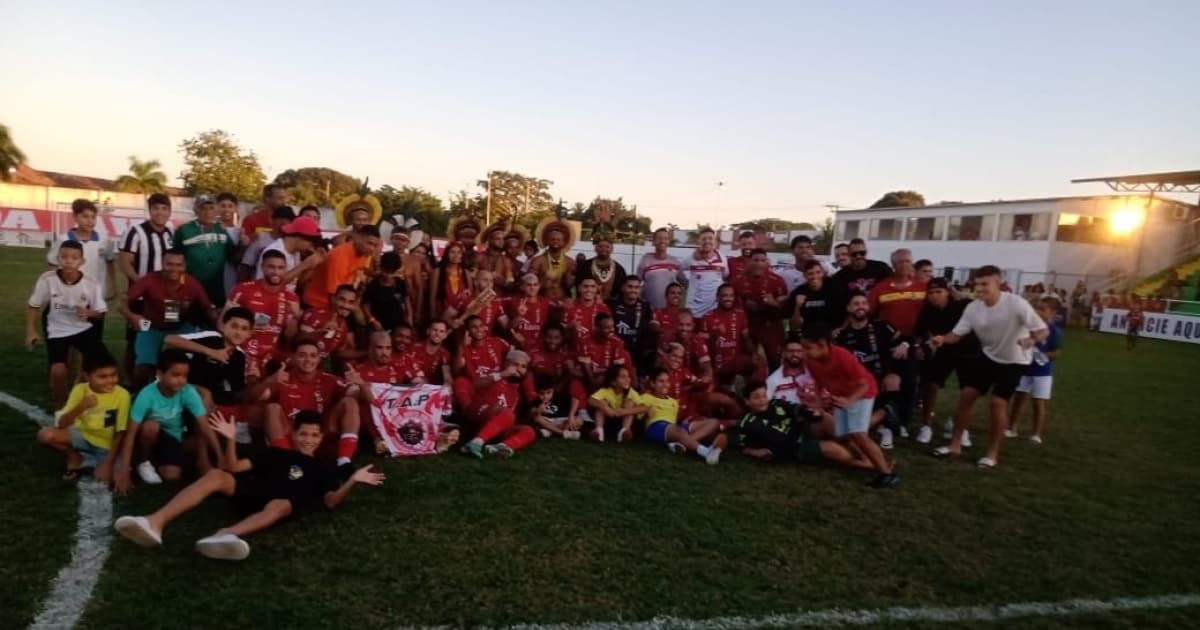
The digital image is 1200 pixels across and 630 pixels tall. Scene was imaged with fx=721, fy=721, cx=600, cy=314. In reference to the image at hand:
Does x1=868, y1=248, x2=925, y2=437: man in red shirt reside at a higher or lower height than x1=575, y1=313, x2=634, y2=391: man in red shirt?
higher

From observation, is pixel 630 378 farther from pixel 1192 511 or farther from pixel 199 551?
pixel 1192 511

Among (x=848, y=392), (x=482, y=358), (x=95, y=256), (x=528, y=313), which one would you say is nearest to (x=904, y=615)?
(x=848, y=392)

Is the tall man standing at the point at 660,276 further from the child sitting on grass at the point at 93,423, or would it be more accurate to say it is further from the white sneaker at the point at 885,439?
the child sitting on grass at the point at 93,423

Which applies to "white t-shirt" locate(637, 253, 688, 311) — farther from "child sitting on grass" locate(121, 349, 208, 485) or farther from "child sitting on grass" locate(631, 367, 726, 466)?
"child sitting on grass" locate(121, 349, 208, 485)

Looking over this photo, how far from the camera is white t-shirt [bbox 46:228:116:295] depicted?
6199 millimetres

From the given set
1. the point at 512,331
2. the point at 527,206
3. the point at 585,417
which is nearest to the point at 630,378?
the point at 585,417

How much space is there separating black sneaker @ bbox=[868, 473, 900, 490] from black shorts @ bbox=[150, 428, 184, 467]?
5021mm

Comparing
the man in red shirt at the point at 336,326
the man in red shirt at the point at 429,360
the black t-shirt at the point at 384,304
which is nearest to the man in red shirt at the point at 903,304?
the man in red shirt at the point at 429,360

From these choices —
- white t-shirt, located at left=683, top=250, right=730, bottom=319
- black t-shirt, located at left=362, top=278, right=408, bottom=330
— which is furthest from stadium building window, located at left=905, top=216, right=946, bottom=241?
black t-shirt, located at left=362, top=278, right=408, bottom=330

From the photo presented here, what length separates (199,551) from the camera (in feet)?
12.1

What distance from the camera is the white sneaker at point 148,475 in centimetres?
466

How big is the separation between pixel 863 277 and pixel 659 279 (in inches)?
89.5

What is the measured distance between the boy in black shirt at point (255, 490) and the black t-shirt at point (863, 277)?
537 centimetres

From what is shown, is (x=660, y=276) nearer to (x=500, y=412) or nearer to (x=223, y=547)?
(x=500, y=412)
